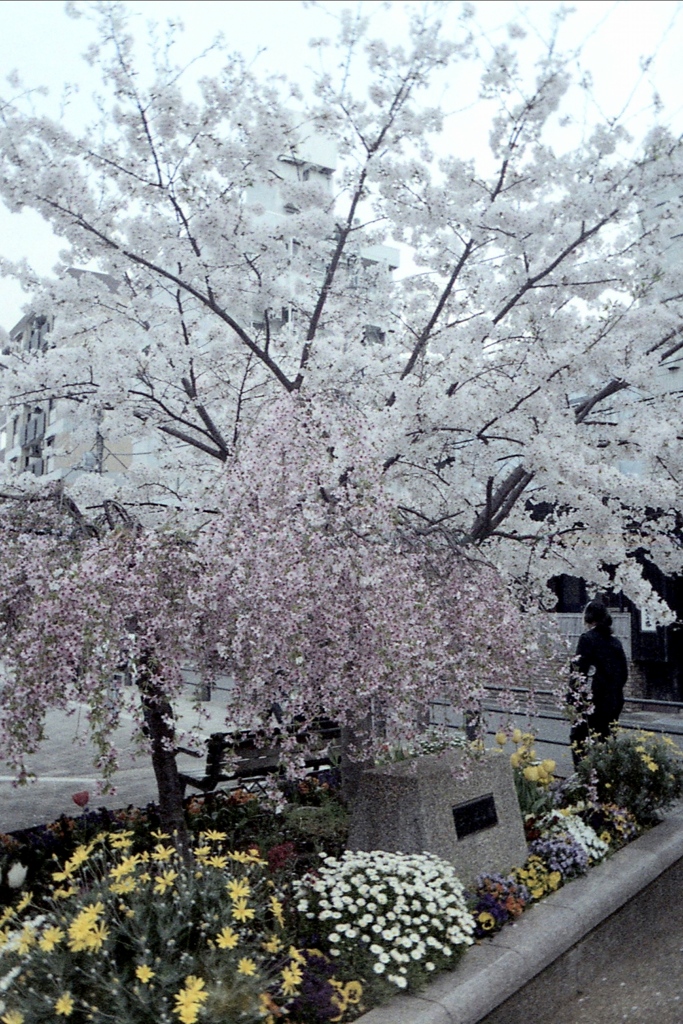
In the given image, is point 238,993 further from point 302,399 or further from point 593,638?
point 593,638

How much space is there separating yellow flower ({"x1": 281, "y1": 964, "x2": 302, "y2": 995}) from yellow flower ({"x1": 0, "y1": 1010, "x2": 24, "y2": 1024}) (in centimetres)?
117

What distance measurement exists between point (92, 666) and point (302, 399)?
2.42 metres

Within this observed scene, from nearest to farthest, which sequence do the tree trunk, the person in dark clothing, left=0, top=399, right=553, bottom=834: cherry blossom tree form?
1. left=0, top=399, right=553, bottom=834: cherry blossom tree
2. the tree trunk
3. the person in dark clothing

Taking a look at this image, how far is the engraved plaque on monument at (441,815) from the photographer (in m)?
5.55

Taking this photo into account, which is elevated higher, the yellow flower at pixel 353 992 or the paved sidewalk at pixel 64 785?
the paved sidewalk at pixel 64 785

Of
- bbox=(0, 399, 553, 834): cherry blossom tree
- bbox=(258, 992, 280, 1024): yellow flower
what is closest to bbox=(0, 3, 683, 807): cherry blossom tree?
bbox=(0, 399, 553, 834): cherry blossom tree

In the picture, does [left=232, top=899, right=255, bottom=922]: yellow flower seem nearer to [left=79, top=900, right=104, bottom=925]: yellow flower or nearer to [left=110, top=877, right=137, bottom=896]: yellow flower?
[left=110, top=877, right=137, bottom=896]: yellow flower

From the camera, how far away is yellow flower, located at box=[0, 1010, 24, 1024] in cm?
353

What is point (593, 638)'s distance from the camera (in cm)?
866

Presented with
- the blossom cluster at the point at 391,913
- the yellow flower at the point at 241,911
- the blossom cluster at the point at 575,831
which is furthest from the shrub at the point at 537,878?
the yellow flower at the point at 241,911

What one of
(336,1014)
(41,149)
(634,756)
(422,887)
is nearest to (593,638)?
(634,756)

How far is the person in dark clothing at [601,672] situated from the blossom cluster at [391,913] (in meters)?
3.89

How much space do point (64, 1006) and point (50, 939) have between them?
0.32m

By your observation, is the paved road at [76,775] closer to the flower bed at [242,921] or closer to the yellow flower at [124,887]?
the flower bed at [242,921]
